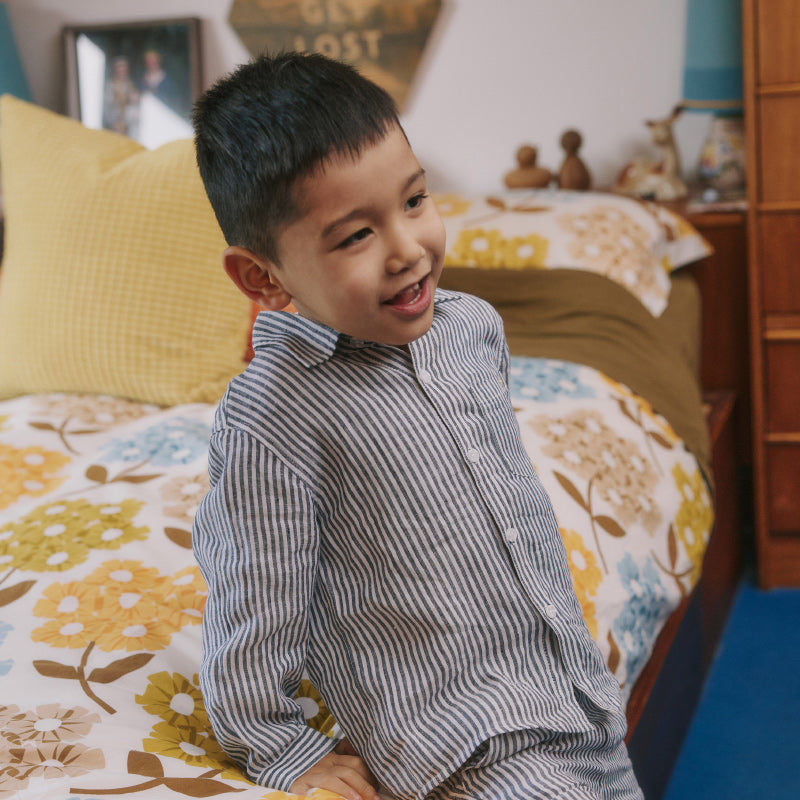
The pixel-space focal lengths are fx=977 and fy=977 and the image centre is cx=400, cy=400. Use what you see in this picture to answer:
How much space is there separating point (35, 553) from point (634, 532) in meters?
0.78

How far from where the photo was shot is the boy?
734 millimetres

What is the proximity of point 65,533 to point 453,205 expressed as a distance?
1252 mm

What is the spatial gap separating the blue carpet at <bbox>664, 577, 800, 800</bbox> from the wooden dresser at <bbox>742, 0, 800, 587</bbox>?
145mm

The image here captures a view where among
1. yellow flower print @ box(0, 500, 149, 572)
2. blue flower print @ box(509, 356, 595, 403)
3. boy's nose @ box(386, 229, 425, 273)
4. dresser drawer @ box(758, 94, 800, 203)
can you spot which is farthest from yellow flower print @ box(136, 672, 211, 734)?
dresser drawer @ box(758, 94, 800, 203)

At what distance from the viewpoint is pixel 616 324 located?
1798mm

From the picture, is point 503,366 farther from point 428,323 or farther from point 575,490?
point 575,490

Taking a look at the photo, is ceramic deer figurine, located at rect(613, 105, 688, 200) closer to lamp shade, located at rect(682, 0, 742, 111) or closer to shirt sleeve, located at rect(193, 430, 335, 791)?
lamp shade, located at rect(682, 0, 742, 111)

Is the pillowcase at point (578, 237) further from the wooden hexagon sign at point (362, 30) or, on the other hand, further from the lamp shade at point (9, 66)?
the lamp shade at point (9, 66)

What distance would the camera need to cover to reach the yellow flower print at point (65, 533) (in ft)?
3.70

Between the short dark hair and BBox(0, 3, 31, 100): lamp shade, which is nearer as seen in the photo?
the short dark hair

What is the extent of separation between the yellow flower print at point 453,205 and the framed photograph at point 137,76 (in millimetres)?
937

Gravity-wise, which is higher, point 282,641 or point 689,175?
point 689,175

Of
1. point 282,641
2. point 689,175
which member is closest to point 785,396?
point 689,175

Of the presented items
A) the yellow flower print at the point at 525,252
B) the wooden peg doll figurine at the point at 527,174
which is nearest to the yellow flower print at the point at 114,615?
the yellow flower print at the point at 525,252
